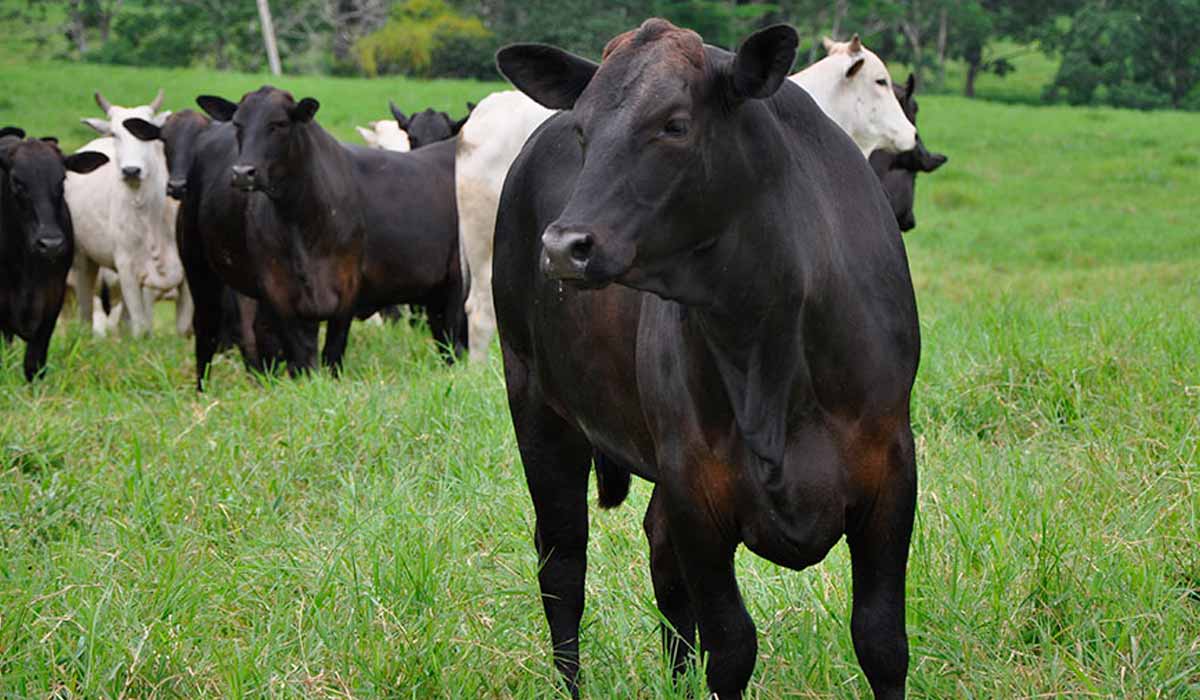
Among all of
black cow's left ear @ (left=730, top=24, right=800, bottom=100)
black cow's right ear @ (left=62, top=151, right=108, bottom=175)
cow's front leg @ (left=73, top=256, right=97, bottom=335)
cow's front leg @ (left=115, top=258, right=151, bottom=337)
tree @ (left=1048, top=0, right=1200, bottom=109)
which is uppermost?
black cow's left ear @ (left=730, top=24, right=800, bottom=100)

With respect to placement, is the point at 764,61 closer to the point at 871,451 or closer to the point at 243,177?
the point at 871,451

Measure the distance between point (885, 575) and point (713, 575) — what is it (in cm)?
38

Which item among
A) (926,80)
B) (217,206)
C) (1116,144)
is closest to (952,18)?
(926,80)

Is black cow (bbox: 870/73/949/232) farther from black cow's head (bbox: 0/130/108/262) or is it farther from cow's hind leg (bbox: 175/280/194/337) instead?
cow's hind leg (bbox: 175/280/194/337)

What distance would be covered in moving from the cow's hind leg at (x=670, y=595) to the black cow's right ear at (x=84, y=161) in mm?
7796

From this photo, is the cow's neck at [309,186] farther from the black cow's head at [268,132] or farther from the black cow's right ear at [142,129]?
the black cow's right ear at [142,129]

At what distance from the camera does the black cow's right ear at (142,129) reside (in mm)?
11336

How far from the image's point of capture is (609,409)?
12.7ft

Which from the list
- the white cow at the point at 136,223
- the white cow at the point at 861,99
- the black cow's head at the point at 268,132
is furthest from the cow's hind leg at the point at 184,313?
the white cow at the point at 861,99

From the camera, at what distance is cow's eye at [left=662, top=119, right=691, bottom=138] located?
2.96 metres

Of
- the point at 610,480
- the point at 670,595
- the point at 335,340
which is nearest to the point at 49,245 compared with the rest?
the point at 335,340

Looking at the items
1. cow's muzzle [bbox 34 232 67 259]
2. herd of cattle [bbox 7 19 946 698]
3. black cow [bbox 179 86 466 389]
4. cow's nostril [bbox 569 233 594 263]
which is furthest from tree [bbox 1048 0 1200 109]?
cow's nostril [bbox 569 233 594 263]

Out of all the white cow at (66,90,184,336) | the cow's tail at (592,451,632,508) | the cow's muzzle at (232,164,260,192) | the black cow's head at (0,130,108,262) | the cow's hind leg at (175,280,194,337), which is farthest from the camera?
the cow's hind leg at (175,280,194,337)

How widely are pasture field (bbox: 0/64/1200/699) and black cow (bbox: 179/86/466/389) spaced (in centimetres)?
77
